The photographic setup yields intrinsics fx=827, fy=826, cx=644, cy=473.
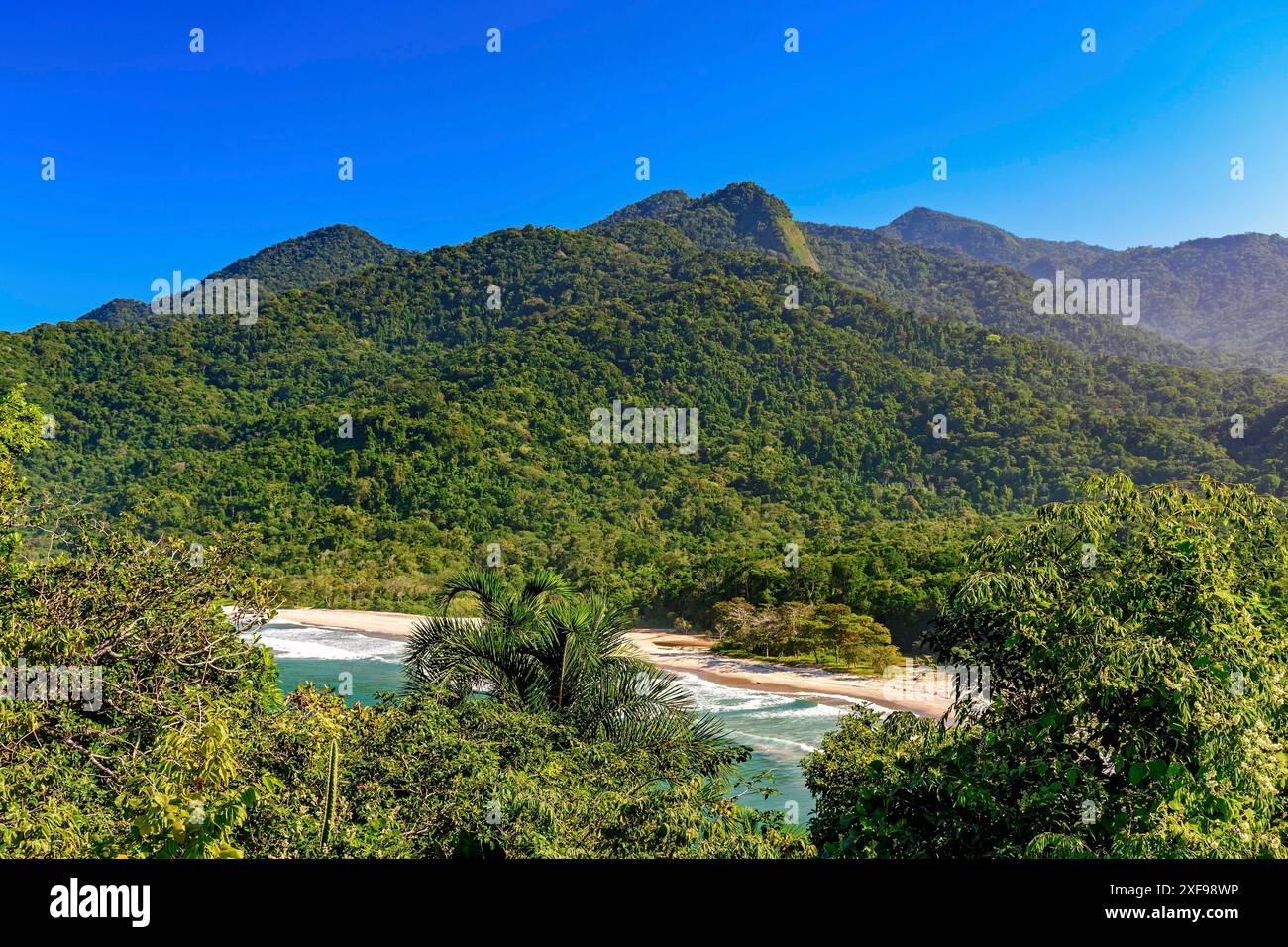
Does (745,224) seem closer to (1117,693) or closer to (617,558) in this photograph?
(617,558)

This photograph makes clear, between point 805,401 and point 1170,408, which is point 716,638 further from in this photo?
point 1170,408

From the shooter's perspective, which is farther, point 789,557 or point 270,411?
point 270,411

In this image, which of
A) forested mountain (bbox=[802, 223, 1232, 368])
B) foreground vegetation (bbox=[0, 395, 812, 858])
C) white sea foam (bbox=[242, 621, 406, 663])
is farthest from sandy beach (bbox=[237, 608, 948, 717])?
forested mountain (bbox=[802, 223, 1232, 368])

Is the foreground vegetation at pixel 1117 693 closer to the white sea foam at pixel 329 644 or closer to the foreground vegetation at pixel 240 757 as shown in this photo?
the foreground vegetation at pixel 240 757

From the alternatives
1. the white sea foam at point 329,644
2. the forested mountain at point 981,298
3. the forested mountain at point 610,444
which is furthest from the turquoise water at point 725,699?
the forested mountain at point 981,298

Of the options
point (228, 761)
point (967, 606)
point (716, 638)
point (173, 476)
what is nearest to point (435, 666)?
point (228, 761)
